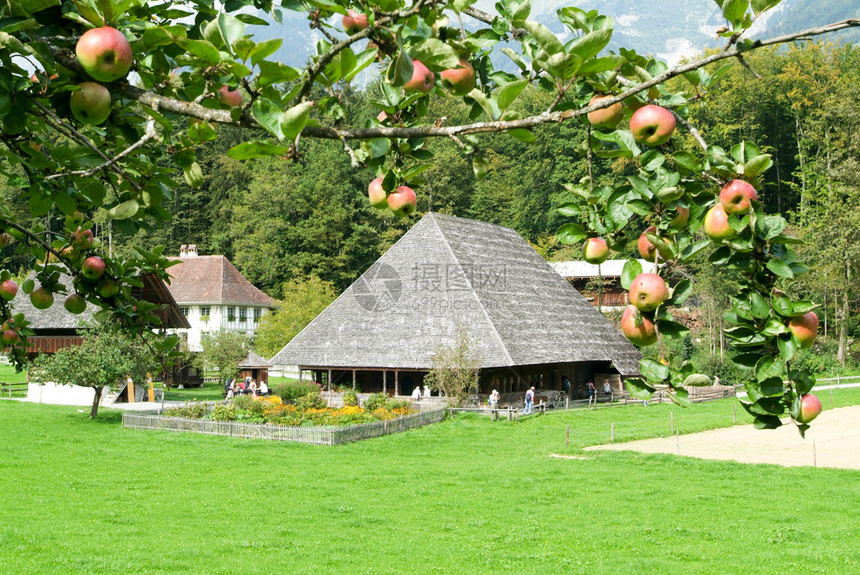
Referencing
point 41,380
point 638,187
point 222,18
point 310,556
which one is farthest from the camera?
point 41,380

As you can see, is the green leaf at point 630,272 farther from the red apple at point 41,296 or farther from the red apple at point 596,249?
the red apple at point 41,296

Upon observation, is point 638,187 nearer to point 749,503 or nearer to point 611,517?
point 611,517

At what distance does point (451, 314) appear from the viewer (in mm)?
35531

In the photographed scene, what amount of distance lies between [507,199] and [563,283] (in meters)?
25.1

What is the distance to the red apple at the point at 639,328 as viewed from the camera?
237cm

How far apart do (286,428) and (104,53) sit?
916 inches

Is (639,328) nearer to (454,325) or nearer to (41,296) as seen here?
(41,296)

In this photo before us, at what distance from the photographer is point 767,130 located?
64375mm

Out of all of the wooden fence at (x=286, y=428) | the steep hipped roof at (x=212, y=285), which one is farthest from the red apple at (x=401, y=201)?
the steep hipped roof at (x=212, y=285)

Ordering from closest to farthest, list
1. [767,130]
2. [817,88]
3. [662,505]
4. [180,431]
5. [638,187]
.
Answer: [638,187] → [662,505] → [180,431] → [817,88] → [767,130]

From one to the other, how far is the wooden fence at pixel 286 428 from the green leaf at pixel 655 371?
72.9 feet

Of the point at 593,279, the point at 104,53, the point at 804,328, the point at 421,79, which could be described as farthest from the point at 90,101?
A: the point at 593,279

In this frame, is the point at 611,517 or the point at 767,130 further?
the point at 767,130

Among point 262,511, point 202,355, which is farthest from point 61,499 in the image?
point 202,355
